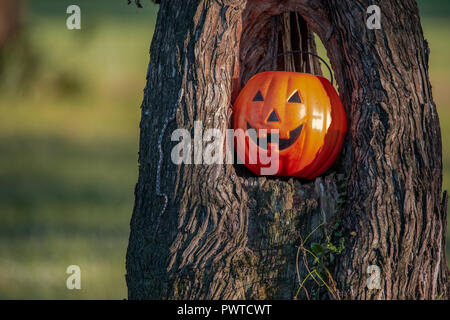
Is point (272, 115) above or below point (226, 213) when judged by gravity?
above

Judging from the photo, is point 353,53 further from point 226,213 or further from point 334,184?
point 226,213

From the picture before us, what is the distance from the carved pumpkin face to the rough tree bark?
19 cm

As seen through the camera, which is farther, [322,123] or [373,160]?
[322,123]

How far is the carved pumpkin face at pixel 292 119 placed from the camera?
Answer: 389 cm

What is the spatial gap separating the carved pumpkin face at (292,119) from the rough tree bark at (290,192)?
0.19m

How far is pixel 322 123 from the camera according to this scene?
392 centimetres

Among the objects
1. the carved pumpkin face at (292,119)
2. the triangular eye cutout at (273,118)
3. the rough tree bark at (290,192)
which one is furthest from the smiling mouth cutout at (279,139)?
the rough tree bark at (290,192)

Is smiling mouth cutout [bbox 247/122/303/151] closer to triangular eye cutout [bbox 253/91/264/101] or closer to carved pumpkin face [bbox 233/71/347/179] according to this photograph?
carved pumpkin face [bbox 233/71/347/179]

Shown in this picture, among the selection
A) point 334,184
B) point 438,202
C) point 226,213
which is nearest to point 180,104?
point 226,213

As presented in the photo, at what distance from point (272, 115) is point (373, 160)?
0.75 meters

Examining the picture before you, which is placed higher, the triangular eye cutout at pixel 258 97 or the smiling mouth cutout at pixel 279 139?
the triangular eye cutout at pixel 258 97

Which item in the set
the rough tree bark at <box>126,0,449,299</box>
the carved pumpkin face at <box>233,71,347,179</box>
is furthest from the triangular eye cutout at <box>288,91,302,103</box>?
the rough tree bark at <box>126,0,449,299</box>

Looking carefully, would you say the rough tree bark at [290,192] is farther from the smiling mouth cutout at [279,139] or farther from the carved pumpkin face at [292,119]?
the smiling mouth cutout at [279,139]

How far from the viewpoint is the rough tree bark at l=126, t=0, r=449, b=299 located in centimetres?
357
